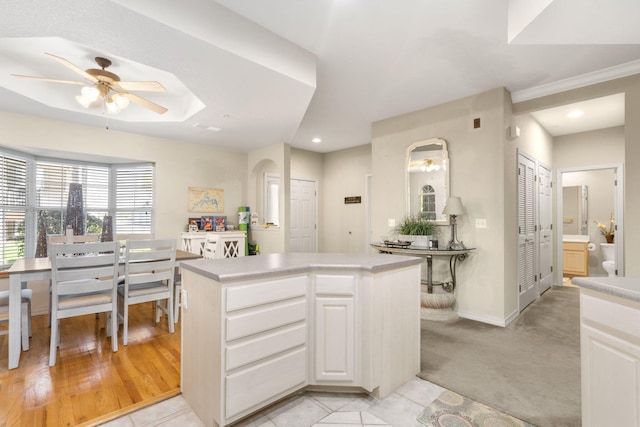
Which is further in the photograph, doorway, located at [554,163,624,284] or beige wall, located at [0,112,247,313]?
doorway, located at [554,163,624,284]

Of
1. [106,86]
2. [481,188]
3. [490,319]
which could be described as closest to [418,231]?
[481,188]

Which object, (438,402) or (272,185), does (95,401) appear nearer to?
(438,402)

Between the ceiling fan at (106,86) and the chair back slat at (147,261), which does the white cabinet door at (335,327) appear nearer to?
the chair back slat at (147,261)

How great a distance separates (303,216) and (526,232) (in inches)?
163

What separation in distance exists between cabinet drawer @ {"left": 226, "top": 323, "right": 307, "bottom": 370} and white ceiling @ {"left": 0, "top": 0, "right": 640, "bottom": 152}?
1991 mm

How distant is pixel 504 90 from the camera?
348 centimetres

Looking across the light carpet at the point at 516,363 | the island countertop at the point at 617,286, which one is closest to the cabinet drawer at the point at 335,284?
the light carpet at the point at 516,363

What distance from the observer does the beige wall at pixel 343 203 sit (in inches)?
253

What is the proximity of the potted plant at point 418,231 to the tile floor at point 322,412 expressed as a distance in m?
2.01

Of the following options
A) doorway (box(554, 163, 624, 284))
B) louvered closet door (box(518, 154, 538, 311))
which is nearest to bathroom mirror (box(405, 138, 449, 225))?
louvered closet door (box(518, 154, 538, 311))

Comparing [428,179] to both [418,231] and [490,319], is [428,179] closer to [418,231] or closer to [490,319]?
[418,231]

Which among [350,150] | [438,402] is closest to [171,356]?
[438,402]

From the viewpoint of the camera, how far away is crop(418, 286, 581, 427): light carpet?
1929mm

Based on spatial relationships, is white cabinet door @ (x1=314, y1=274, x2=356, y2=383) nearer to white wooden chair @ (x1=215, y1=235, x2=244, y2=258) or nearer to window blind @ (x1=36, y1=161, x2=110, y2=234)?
white wooden chair @ (x1=215, y1=235, x2=244, y2=258)
